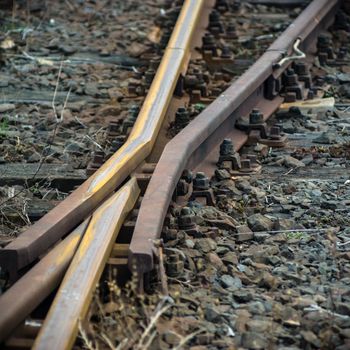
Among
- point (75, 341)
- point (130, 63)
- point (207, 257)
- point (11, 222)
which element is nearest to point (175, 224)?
point (207, 257)

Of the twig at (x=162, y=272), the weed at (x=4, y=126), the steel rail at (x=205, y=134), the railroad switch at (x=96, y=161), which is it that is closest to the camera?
the twig at (x=162, y=272)

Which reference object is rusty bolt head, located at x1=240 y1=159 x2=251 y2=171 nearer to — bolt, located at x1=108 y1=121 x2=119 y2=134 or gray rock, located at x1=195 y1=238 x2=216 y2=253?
bolt, located at x1=108 y1=121 x2=119 y2=134

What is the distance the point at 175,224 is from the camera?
530cm

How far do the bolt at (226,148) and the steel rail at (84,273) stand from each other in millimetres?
1093

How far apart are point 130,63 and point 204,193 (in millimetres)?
3351

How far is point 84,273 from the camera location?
4.40 meters

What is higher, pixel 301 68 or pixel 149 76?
pixel 301 68

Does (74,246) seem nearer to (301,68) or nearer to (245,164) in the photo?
(245,164)

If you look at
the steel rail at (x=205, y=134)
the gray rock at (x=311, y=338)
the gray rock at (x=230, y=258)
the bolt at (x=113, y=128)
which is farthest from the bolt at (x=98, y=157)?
the gray rock at (x=311, y=338)

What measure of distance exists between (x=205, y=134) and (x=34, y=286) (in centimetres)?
203

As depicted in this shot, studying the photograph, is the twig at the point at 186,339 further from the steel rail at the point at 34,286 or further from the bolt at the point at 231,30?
the bolt at the point at 231,30

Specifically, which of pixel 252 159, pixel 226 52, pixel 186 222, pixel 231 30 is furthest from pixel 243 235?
pixel 231 30

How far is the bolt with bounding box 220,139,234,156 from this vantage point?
6.39m

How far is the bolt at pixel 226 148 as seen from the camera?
6.39 m
